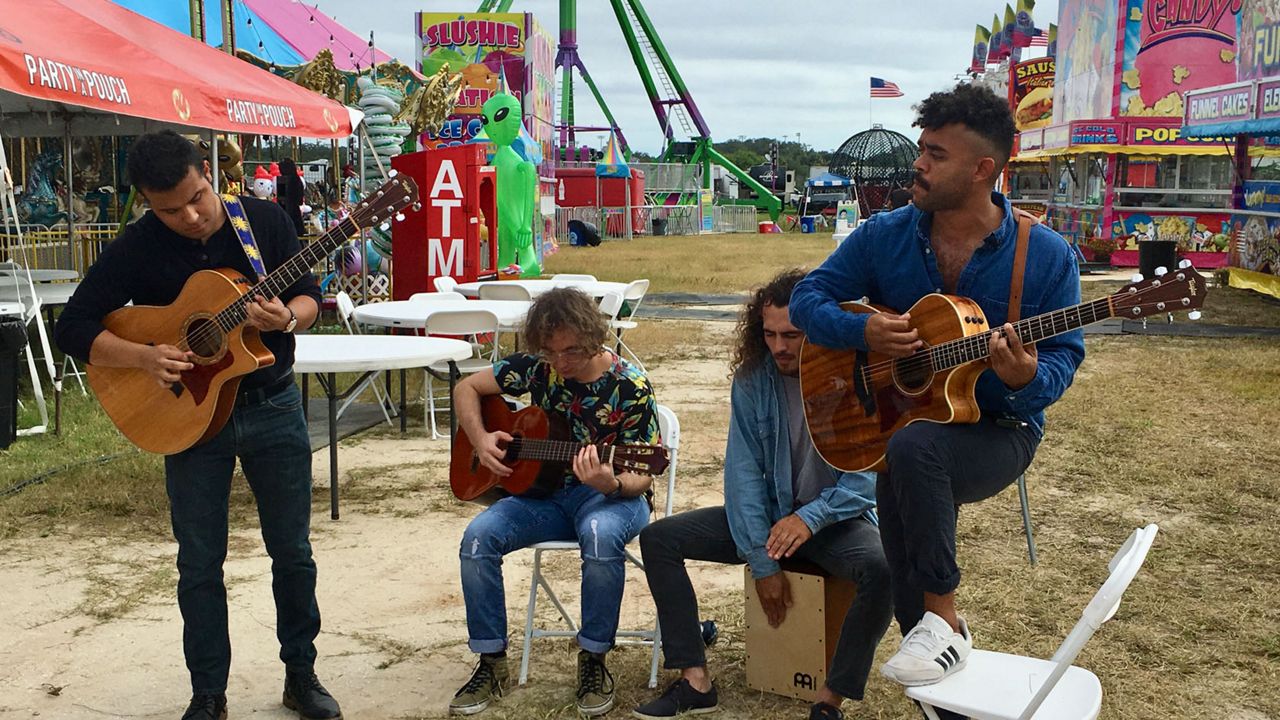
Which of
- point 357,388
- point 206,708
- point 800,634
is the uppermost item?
point 357,388

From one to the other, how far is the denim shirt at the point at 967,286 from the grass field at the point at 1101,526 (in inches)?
47.3

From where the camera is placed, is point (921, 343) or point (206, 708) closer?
point (921, 343)

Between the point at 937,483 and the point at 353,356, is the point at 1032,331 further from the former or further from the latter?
the point at 353,356

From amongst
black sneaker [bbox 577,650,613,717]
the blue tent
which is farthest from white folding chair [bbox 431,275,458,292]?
the blue tent

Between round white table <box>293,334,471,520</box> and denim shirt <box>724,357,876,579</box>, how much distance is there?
249 centimetres

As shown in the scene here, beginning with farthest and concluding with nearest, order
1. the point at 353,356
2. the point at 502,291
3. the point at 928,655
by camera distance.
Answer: the point at 502,291, the point at 353,356, the point at 928,655

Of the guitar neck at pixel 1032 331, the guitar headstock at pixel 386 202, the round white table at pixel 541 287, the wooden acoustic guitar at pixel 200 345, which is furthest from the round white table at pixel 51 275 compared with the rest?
the guitar neck at pixel 1032 331

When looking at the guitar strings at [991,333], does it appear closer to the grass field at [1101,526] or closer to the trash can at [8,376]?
the grass field at [1101,526]

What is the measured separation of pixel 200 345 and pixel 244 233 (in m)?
0.35

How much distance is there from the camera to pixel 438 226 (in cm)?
1154

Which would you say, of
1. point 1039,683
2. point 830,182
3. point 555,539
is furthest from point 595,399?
point 830,182

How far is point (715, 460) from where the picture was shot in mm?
7457

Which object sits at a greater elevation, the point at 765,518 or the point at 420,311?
the point at 420,311

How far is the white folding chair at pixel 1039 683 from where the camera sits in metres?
2.46
